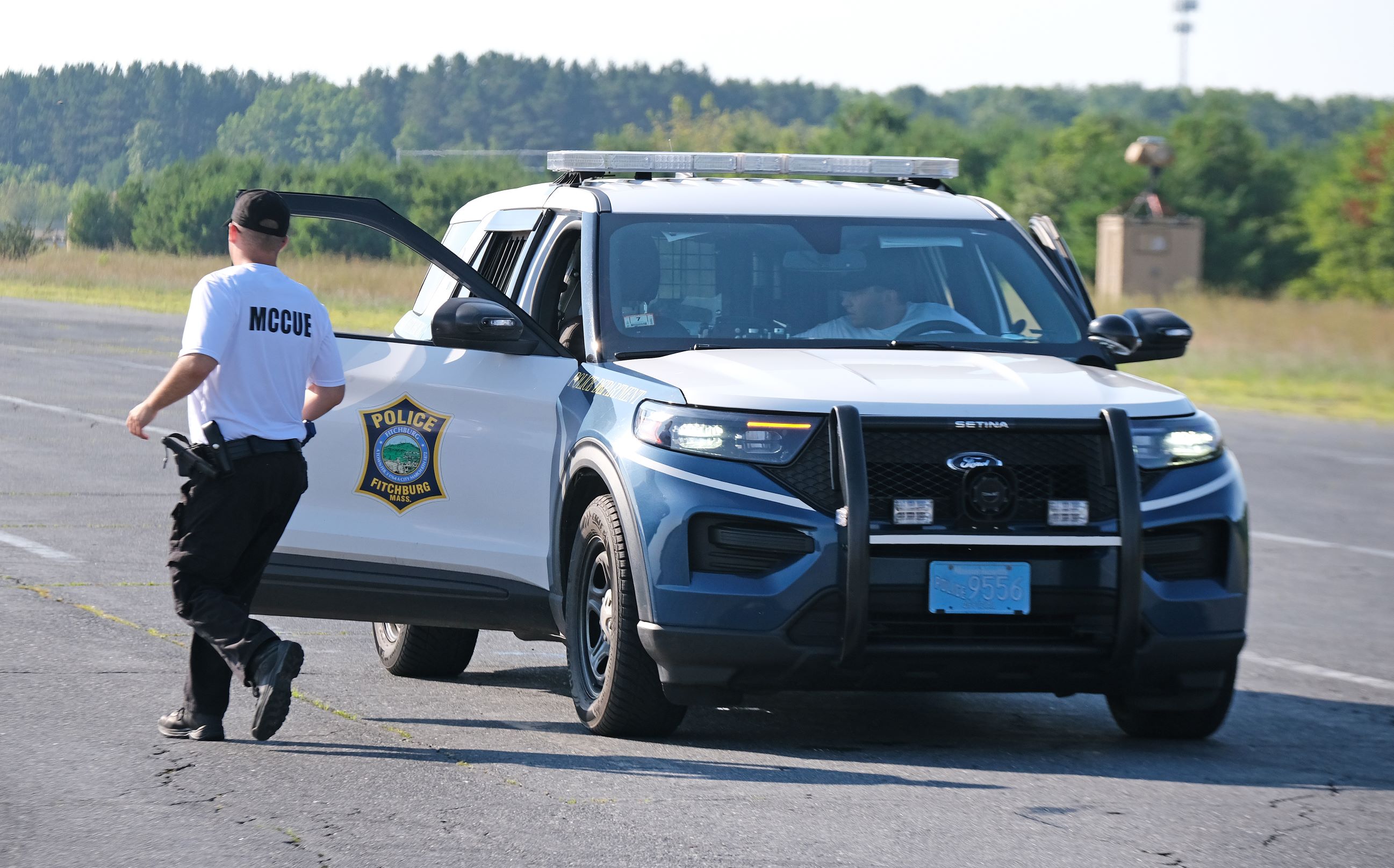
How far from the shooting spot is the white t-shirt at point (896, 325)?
7205mm

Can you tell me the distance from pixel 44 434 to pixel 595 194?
11.7m

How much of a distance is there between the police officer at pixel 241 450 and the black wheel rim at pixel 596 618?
100 centimetres

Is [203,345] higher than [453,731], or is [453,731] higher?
[203,345]

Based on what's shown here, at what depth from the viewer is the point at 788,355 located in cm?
679

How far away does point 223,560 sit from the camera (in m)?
6.10

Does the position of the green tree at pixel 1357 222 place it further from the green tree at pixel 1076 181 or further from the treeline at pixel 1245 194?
the green tree at pixel 1076 181

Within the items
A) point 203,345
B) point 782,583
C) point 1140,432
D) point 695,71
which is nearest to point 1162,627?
point 1140,432

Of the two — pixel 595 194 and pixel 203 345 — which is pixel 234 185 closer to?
pixel 595 194

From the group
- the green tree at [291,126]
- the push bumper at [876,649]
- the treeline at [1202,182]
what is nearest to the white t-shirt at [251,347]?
the push bumper at [876,649]

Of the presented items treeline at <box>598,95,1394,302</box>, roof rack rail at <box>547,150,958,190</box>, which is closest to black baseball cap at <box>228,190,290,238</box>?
roof rack rail at <box>547,150,958,190</box>

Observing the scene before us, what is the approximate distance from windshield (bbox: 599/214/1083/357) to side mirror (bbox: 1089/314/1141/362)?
83mm

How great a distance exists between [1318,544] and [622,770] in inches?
325

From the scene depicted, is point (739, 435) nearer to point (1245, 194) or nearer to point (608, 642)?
point (608, 642)

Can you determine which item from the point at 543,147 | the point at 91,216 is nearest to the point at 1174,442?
the point at 91,216
